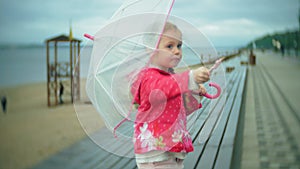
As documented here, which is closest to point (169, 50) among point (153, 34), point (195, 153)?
point (153, 34)

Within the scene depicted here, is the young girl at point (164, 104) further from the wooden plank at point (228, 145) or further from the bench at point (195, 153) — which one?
the wooden plank at point (228, 145)

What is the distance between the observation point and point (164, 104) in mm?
1057

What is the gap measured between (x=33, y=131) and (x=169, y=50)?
21.1 ft

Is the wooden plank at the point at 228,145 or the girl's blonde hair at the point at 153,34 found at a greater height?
the girl's blonde hair at the point at 153,34

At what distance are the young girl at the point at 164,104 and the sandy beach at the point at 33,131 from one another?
7.07ft

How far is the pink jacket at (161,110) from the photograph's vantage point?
102 cm

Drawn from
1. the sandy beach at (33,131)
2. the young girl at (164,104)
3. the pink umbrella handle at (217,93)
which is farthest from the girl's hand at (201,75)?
the sandy beach at (33,131)

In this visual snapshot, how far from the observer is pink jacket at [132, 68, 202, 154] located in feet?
3.36

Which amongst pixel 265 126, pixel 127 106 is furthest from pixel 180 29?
pixel 265 126

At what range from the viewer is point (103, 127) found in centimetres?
115

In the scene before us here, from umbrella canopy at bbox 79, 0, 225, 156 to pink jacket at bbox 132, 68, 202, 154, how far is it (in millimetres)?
35

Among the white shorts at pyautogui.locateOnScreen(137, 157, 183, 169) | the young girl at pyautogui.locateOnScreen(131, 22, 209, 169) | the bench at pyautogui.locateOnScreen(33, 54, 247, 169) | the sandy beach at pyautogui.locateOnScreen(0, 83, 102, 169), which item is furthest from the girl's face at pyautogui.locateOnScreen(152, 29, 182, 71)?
the sandy beach at pyautogui.locateOnScreen(0, 83, 102, 169)

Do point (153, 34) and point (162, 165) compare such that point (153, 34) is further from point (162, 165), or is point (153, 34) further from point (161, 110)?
point (162, 165)

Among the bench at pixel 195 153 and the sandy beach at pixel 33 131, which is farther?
the sandy beach at pixel 33 131
